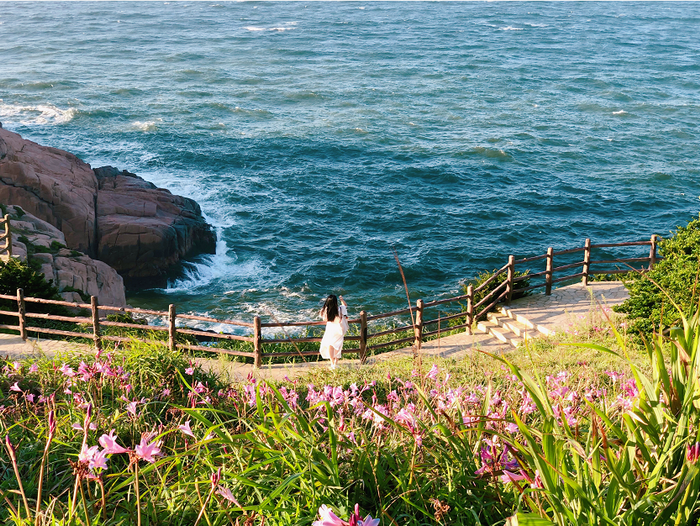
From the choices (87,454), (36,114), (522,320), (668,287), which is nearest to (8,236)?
(522,320)

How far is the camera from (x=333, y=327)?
1063 cm

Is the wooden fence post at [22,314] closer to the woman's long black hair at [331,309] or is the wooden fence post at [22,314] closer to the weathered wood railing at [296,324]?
the weathered wood railing at [296,324]

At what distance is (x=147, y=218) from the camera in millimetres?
25438

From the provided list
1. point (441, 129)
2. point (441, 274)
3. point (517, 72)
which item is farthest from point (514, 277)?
point (517, 72)

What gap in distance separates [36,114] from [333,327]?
43.8m

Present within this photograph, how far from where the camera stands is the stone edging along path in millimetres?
11453

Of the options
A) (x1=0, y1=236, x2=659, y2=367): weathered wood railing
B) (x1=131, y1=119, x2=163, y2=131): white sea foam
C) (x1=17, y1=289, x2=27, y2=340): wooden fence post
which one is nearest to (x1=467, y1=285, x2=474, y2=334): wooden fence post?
(x1=0, y1=236, x2=659, y2=367): weathered wood railing

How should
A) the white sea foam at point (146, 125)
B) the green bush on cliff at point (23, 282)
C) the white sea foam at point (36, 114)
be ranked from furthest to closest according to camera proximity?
the white sea foam at point (36, 114) < the white sea foam at point (146, 125) < the green bush on cliff at point (23, 282)

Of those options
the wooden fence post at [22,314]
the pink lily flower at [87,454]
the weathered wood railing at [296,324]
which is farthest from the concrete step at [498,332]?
the pink lily flower at [87,454]

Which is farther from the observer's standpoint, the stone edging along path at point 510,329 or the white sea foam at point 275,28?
the white sea foam at point 275,28

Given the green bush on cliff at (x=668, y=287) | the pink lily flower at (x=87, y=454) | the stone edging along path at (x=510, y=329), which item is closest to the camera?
the pink lily flower at (x=87, y=454)

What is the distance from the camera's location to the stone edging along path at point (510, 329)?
11.5 meters

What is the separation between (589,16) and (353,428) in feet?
391

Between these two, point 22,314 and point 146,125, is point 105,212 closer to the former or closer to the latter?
point 22,314
